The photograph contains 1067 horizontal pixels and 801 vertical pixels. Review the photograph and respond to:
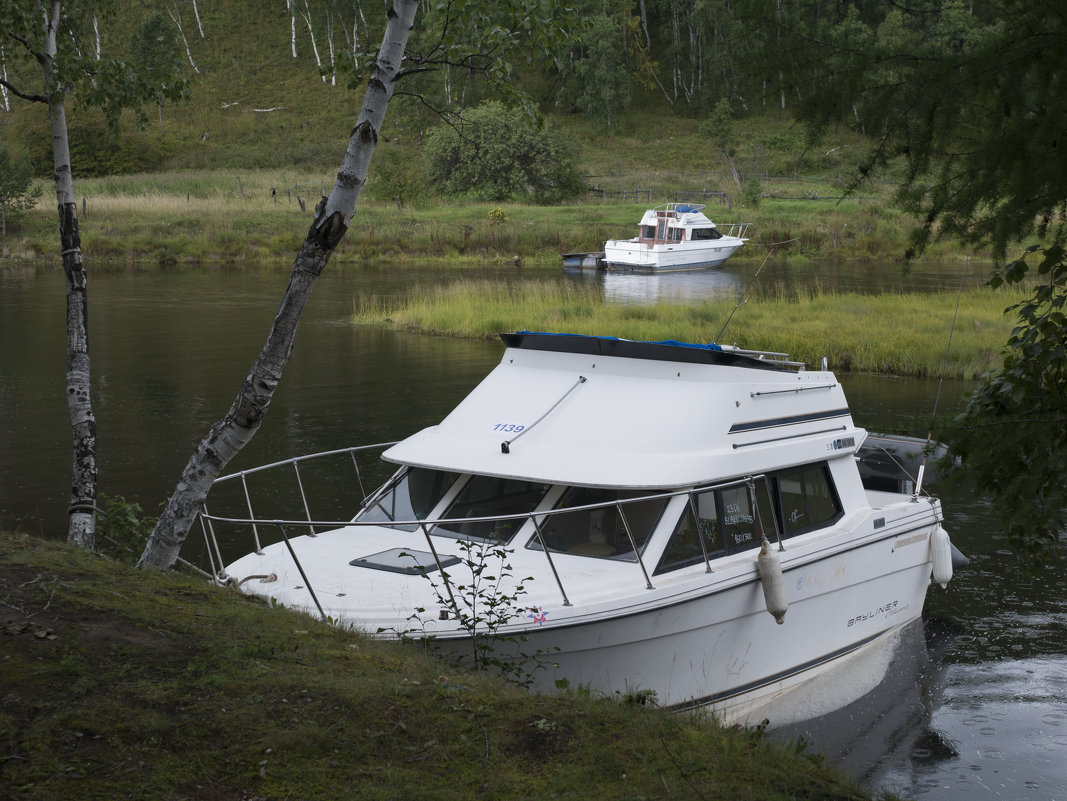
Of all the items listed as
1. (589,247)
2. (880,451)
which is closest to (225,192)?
(589,247)

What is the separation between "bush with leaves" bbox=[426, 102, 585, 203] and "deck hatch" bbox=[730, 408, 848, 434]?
58.1 metres

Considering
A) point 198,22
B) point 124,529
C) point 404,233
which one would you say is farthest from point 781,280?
point 198,22

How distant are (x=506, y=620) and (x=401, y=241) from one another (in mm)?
49031

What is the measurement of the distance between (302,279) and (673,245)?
4520 cm

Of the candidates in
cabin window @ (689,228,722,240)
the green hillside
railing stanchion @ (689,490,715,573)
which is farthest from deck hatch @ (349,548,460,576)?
the green hillside

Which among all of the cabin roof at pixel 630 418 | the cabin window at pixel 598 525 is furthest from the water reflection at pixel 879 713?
the cabin roof at pixel 630 418

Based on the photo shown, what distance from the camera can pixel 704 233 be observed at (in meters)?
52.7

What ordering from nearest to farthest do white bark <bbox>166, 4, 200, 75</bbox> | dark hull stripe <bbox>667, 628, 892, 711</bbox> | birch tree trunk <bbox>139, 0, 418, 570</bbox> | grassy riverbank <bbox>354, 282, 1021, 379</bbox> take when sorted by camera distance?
1. birch tree trunk <bbox>139, 0, 418, 570</bbox>
2. dark hull stripe <bbox>667, 628, 892, 711</bbox>
3. grassy riverbank <bbox>354, 282, 1021, 379</bbox>
4. white bark <bbox>166, 4, 200, 75</bbox>

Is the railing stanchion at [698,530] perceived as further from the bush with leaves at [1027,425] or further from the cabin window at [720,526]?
the bush with leaves at [1027,425]

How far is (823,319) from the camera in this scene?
92.3 ft

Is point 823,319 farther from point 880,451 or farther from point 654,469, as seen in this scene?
point 654,469

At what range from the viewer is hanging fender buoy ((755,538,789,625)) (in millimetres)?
8164

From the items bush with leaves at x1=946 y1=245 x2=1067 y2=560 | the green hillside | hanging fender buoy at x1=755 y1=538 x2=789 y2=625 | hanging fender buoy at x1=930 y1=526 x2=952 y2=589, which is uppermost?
the green hillside

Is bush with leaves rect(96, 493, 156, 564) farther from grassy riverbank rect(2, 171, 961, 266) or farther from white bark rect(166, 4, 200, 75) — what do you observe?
white bark rect(166, 4, 200, 75)
